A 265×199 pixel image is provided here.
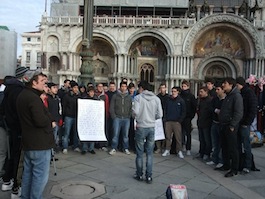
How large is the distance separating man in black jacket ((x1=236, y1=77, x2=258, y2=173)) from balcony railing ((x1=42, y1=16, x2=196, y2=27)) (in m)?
23.9

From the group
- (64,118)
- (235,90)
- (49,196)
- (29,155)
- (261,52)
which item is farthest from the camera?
(261,52)

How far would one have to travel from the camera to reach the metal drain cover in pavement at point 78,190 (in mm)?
4879

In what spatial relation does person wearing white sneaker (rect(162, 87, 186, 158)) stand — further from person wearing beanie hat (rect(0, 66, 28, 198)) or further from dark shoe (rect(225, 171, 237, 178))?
person wearing beanie hat (rect(0, 66, 28, 198))

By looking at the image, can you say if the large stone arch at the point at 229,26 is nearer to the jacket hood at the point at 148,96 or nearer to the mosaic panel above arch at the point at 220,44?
→ the mosaic panel above arch at the point at 220,44

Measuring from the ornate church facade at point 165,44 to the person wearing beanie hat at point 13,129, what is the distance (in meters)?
25.2

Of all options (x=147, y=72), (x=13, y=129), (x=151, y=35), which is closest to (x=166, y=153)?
(x=13, y=129)

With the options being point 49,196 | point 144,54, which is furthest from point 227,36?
point 49,196

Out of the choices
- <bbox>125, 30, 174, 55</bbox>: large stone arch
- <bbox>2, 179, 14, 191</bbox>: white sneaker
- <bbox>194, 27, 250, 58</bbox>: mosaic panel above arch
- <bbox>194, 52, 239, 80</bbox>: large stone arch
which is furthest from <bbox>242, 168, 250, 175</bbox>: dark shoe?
<bbox>194, 27, 250, 58</bbox>: mosaic panel above arch

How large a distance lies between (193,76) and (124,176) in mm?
26105

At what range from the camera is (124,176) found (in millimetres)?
6199

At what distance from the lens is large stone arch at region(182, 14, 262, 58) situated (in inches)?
1144

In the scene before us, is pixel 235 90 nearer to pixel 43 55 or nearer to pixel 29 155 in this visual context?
pixel 29 155

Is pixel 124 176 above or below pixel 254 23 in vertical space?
below

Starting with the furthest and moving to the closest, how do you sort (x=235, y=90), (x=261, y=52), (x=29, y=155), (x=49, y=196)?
(x=261, y=52)
(x=235, y=90)
(x=49, y=196)
(x=29, y=155)
